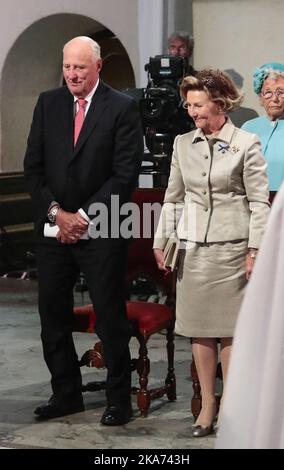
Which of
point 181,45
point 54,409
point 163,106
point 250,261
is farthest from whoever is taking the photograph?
point 181,45

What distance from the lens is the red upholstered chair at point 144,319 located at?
490 cm

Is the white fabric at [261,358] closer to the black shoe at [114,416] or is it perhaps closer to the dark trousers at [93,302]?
the dark trousers at [93,302]

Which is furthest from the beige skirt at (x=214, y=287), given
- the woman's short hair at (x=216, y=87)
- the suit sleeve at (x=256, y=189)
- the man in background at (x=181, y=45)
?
the man in background at (x=181, y=45)

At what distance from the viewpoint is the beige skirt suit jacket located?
4410 millimetres

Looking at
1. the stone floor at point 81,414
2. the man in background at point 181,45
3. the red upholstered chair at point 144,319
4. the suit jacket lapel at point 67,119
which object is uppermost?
the man in background at point 181,45

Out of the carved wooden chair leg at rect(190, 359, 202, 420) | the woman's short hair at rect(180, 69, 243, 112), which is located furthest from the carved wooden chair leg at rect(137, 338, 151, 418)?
the woman's short hair at rect(180, 69, 243, 112)

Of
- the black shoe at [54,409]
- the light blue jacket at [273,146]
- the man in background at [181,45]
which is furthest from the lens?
the man in background at [181,45]

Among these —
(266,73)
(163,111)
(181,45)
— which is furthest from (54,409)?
(181,45)

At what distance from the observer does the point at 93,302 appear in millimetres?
4730

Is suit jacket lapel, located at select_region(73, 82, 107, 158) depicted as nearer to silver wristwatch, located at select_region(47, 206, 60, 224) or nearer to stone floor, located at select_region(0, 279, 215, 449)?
silver wristwatch, located at select_region(47, 206, 60, 224)

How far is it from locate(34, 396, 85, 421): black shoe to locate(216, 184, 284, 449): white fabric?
331 centimetres

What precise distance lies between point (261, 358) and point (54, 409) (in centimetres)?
339

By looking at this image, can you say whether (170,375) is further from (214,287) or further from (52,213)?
(52,213)

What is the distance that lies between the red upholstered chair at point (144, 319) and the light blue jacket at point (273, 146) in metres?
0.63
